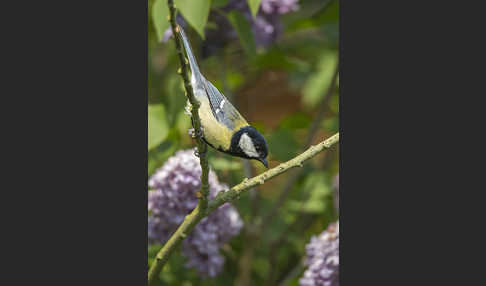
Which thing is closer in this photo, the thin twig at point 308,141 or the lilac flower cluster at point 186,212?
the lilac flower cluster at point 186,212

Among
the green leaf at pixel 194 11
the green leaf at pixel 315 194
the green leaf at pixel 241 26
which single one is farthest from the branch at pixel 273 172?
the green leaf at pixel 315 194

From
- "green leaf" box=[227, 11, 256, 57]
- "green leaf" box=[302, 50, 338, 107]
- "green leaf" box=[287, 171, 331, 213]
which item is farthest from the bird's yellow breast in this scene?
"green leaf" box=[302, 50, 338, 107]

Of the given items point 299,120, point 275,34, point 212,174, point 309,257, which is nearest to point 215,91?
point 212,174

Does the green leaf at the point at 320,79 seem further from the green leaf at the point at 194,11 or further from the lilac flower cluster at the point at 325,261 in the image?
the green leaf at the point at 194,11

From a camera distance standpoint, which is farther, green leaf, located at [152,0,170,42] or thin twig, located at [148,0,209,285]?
green leaf, located at [152,0,170,42]

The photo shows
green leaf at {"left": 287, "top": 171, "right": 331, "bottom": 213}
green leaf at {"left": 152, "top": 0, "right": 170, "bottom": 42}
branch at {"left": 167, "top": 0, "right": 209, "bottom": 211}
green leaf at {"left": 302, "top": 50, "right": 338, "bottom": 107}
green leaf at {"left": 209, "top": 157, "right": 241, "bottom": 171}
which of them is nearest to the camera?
branch at {"left": 167, "top": 0, "right": 209, "bottom": 211}

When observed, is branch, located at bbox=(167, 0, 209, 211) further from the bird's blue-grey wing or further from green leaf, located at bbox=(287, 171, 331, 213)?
green leaf, located at bbox=(287, 171, 331, 213)

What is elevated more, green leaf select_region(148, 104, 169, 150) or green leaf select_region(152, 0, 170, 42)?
green leaf select_region(152, 0, 170, 42)
